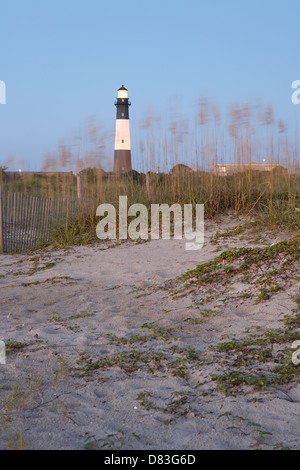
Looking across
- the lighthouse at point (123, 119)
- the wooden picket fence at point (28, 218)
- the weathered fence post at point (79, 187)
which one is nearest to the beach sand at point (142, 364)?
the wooden picket fence at point (28, 218)

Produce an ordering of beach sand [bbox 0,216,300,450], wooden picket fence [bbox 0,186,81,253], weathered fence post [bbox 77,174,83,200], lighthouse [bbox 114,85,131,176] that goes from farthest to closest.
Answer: lighthouse [bbox 114,85,131,176]
weathered fence post [bbox 77,174,83,200]
wooden picket fence [bbox 0,186,81,253]
beach sand [bbox 0,216,300,450]

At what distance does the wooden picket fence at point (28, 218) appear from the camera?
675cm

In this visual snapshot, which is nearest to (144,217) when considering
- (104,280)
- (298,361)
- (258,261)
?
(104,280)

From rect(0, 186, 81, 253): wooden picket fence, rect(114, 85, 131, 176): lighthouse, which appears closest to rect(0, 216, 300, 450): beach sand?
rect(0, 186, 81, 253): wooden picket fence

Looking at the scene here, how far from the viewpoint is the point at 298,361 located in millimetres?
2455

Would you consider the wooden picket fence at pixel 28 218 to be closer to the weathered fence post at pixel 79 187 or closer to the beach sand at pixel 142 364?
the weathered fence post at pixel 79 187

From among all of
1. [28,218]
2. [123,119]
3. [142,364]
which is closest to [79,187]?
[28,218]

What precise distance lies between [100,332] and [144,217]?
145 inches

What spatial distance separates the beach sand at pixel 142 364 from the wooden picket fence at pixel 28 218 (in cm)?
193

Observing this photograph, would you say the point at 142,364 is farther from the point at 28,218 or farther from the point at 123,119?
the point at 123,119

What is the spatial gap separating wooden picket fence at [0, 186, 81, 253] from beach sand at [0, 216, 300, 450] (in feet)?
6.33

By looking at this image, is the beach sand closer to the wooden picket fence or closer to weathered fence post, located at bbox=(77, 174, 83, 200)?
the wooden picket fence

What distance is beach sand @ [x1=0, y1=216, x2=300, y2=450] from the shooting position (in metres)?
1.84
